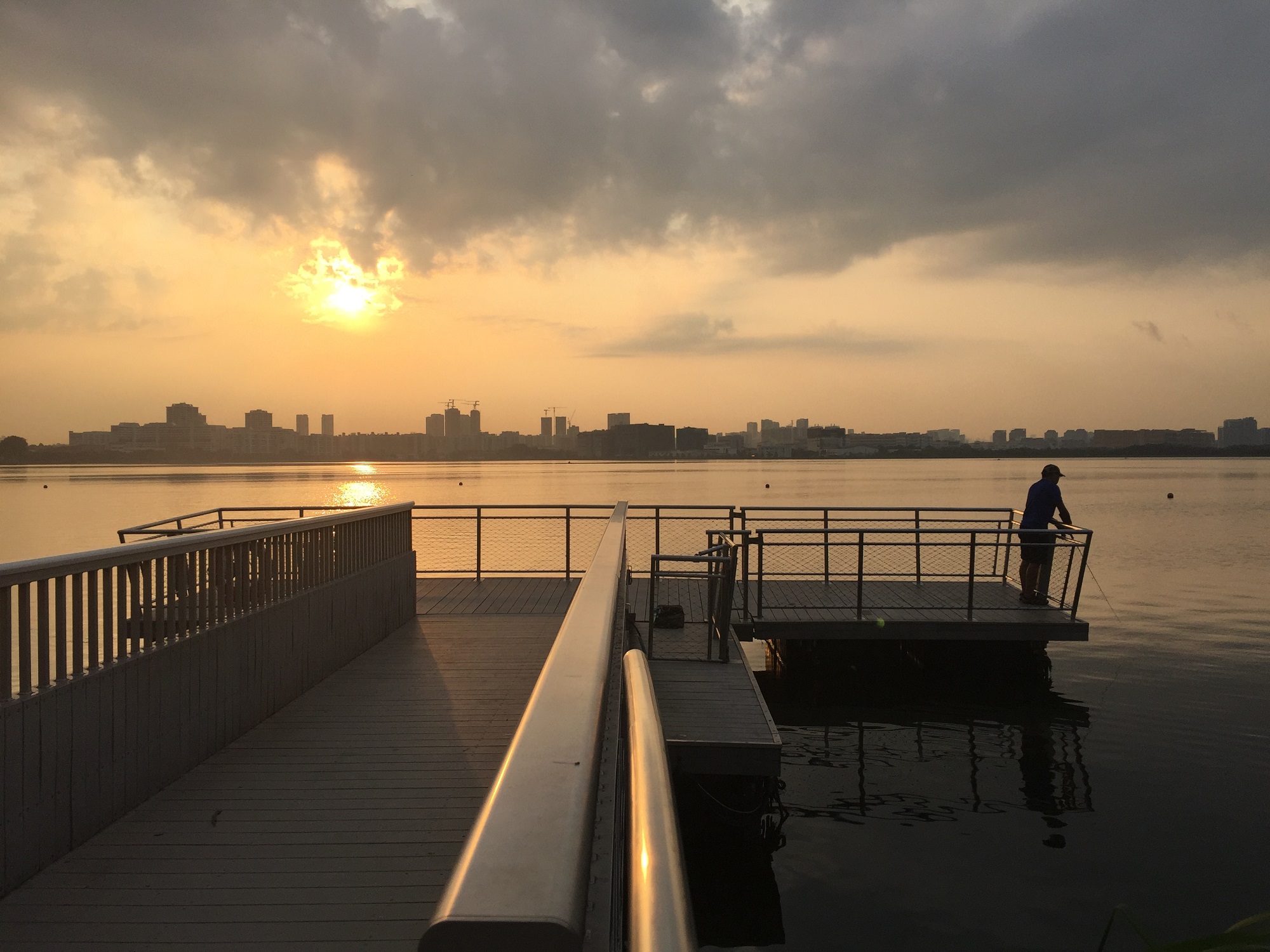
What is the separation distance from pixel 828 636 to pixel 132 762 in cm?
877

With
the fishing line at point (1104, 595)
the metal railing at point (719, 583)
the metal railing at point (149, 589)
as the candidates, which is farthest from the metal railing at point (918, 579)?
the metal railing at point (149, 589)

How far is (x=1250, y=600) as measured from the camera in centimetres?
2145

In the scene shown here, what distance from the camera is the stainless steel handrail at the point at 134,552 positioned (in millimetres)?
3750

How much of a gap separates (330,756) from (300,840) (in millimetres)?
1231

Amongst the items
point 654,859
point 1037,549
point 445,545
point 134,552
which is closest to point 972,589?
Result: point 1037,549

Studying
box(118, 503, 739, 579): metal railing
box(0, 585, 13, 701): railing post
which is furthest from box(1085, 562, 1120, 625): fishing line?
box(0, 585, 13, 701): railing post

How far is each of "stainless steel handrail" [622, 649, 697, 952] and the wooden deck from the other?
2293 millimetres

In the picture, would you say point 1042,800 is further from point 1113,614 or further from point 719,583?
point 1113,614

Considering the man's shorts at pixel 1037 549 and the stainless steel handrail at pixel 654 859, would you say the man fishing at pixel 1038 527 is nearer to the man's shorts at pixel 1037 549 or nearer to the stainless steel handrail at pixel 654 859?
the man's shorts at pixel 1037 549

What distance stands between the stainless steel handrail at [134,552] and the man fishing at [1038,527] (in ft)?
29.5

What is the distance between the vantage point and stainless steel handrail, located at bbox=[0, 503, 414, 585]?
3.75 m

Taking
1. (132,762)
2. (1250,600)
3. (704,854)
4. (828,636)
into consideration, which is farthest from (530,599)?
(1250,600)

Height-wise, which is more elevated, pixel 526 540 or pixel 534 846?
pixel 534 846

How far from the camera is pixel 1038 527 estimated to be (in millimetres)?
12266
